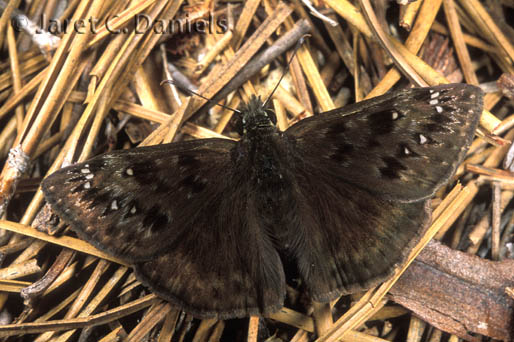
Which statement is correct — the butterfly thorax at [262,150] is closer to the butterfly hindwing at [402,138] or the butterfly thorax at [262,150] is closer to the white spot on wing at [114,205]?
the butterfly hindwing at [402,138]

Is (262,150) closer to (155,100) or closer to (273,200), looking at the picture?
(273,200)

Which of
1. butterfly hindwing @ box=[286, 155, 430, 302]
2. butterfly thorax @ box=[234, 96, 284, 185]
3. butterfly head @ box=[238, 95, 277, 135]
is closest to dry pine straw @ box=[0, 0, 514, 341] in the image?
butterfly hindwing @ box=[286, 155, 430, 302]

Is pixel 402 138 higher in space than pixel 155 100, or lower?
lower

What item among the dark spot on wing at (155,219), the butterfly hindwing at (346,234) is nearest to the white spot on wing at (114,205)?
the dark spot on wing at (155,219)

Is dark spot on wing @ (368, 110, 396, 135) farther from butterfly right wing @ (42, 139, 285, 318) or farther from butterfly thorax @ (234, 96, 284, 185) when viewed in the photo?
butterfly right wing @ (42, 139, 285, 318)

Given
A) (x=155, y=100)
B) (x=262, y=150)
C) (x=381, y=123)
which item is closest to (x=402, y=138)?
(x=381, y=123)

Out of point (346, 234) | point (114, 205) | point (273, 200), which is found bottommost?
point (346, 234)
